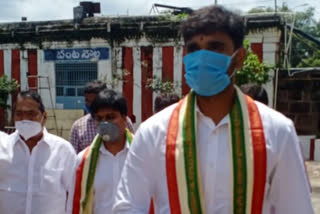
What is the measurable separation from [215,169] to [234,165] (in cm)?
7

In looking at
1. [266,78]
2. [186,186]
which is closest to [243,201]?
[186,186]

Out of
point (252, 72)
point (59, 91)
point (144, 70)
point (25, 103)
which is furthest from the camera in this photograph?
point (59, 91)

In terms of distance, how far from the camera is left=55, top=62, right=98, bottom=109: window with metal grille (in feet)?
51.9

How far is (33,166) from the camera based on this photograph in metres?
3.43

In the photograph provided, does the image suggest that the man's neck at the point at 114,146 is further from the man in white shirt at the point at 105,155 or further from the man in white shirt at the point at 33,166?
the man in white shirt at the point at 33,166

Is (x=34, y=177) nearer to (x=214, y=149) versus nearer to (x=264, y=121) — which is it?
(x=214, y=149)

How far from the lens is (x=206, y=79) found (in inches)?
76.9

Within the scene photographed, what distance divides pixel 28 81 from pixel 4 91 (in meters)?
0.97

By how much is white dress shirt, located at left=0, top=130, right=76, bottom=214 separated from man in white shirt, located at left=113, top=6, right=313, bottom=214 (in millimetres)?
1520

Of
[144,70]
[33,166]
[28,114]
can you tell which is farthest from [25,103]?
[144,70]

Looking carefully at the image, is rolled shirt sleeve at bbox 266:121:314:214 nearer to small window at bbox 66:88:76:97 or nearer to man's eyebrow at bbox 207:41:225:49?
man's eyebrow at bbox 207:41:225:49

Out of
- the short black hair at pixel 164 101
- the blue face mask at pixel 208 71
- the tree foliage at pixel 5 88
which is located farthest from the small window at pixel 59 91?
the blue face mask at pixel 208 71

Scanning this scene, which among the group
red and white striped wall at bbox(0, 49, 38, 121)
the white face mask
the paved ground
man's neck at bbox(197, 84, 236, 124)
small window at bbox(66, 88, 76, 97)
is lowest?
the paved ground

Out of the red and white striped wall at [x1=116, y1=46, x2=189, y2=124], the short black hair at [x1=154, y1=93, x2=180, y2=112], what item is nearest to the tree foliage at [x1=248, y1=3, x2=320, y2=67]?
the red and white striped wall at [x1=116, y1=46, x2=189, y2=124]
